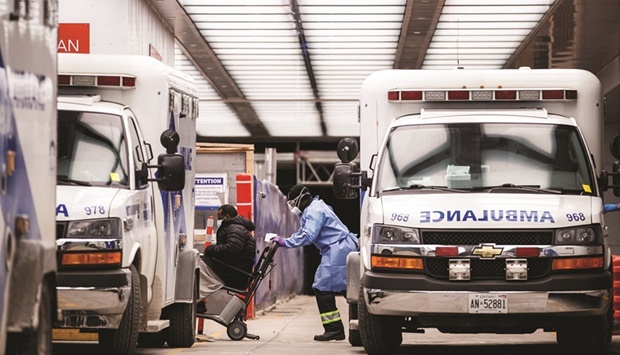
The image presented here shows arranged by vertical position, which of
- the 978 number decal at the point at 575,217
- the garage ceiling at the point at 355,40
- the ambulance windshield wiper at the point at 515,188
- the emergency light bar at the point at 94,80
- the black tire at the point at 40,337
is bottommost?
the black tire at the point at 40,337

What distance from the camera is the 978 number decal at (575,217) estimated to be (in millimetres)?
11672

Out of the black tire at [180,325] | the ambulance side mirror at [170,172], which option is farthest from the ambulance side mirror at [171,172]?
the black tire at [180,325]

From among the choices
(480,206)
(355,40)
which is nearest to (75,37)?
(355,40)

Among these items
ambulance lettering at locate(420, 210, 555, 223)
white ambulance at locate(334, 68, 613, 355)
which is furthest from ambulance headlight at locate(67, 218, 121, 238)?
ambulance lettering at locate(420, 210, 555, 223)

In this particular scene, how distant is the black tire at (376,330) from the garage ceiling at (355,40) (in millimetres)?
8703

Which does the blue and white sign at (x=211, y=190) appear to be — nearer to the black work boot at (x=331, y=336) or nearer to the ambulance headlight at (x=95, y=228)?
the black work boot at (x=331, y=336)

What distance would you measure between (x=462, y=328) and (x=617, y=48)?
1397 centimetres

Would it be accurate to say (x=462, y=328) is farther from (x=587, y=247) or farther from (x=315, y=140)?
(x=315, y=140)

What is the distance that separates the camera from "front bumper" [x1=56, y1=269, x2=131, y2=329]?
1117 cm

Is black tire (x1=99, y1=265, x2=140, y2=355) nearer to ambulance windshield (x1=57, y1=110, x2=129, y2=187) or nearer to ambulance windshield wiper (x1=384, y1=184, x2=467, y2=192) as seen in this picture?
ambulance windshield (x1=57, y1=110, x2=129, y2=187)

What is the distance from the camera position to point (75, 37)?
18.6 meters

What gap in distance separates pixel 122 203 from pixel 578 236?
3.98 metres

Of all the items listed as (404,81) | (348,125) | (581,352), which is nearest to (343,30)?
(404,81)

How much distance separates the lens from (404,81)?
13.4 meters
